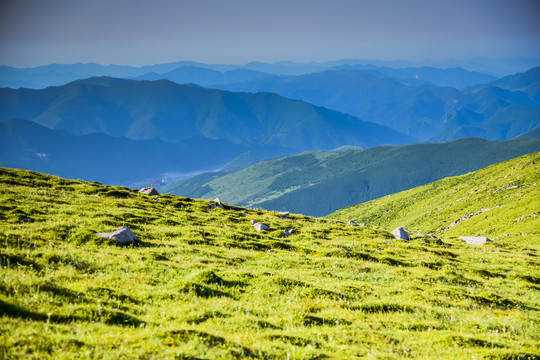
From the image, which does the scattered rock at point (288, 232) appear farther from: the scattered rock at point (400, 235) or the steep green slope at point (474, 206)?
the steep green slope at point (474, 206)

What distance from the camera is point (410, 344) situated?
11930mm

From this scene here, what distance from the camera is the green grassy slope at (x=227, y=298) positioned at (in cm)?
964

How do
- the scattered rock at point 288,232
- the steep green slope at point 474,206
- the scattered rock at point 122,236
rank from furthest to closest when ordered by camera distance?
the steep green slope at point 474,206 < the scattered rock at point 288,232 < the scattered rock at point 122,236

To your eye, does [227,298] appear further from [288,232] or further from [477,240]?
[477,240]

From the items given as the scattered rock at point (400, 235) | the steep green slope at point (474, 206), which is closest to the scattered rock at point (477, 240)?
the scattered rock at point (400, 235)

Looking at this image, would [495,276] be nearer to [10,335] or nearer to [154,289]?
[154,289]

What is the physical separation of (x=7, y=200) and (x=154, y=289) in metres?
22.2

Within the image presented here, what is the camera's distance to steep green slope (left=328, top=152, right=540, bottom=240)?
7931 centimetres

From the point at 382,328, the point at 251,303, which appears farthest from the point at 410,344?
the point at 251,303

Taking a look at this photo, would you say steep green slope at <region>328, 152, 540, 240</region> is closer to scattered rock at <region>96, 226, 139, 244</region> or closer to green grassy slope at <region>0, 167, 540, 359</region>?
green grassy slope at <region>0, 167, 540, 359</region>

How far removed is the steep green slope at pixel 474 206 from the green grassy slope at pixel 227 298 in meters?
55.8

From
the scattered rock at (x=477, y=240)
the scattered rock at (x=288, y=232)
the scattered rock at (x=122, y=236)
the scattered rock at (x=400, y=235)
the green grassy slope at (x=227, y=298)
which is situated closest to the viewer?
the green grassy slope at (x=227, y=298)

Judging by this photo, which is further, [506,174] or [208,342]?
[506,174]

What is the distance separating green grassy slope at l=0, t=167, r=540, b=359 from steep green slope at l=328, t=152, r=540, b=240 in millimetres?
55784
